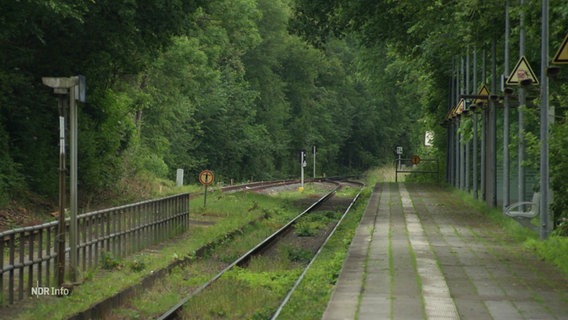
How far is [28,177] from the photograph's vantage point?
22.2m

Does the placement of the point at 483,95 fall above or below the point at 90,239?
above

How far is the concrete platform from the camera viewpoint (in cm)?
934

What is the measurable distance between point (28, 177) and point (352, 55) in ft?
245

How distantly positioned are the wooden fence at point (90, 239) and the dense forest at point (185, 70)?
3907mm

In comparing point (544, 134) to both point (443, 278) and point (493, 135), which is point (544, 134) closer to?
point (443, 278)

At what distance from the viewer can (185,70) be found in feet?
134

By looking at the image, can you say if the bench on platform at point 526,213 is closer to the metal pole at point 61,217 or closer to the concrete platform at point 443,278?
the concrete platform at point 443,278

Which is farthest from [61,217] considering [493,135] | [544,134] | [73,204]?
[493,135]

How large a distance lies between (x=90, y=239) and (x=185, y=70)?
27.7m

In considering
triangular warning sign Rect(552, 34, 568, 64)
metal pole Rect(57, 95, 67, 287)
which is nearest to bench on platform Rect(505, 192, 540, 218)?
triangular warning sign Rect(552, 34, 568, 64)

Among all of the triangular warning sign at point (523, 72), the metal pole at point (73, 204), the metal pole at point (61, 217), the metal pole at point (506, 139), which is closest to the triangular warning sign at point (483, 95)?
the metal pole at point (506, 139)

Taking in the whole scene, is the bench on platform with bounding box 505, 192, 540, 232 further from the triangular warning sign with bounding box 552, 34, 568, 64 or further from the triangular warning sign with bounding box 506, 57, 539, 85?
the triangular warning sign with bounding box 552, 34, 568, 64

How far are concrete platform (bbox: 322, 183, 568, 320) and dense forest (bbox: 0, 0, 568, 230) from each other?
7.10 ft

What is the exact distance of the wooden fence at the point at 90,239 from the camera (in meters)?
10.9
